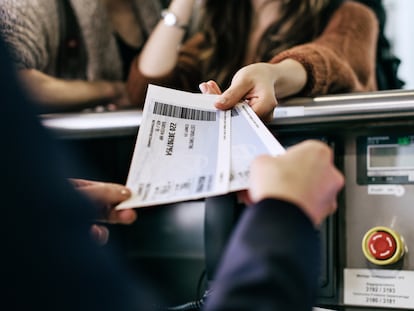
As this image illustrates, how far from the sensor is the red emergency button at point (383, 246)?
789 mm

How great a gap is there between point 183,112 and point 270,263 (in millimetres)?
333

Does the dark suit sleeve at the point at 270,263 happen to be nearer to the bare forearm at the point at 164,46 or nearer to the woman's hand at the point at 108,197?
the woman's hand at the point at 108,197

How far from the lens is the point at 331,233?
Result: 85cm

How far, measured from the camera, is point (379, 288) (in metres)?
0.81

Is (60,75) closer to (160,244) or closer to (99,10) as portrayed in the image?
(99,10)

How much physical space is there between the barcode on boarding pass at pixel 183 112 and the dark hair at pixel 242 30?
50 cm

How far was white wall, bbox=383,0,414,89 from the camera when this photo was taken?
1369mm

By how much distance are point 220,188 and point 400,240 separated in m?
0.37

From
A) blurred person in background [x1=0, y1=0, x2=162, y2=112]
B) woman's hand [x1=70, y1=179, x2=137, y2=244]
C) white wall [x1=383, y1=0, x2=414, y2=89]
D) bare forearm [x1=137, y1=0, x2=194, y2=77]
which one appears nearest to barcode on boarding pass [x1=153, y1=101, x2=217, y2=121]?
woman's hand [x1=70, y1=179, x2=137, y2=244]

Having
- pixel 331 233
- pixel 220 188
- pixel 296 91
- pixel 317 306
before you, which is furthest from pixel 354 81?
pixel 220 188

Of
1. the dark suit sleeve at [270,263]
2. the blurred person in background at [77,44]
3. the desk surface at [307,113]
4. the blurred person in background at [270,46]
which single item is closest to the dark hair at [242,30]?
the blurred person in background at [270,46]

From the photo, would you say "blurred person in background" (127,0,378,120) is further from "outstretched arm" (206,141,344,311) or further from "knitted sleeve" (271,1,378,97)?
"outstretched arm" (206,141,344,311)

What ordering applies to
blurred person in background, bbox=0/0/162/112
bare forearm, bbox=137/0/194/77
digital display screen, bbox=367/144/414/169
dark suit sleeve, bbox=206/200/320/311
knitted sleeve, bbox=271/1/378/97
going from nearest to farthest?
dark suit sleeve, bbox=206/200/320/311
digital display screen, bbox=367/144/414/169
knitted sleeve, bbox=271/1/378/97
blurred person in background, bbox=0/0/162/112
bare forearm, bbox=137/0/194/77

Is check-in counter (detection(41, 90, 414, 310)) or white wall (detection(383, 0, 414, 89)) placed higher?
white wall (detection(383, 0, 414, 89))
